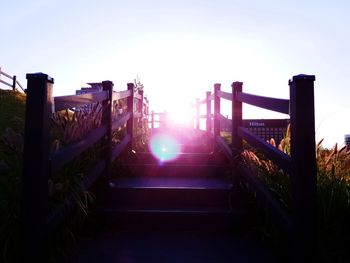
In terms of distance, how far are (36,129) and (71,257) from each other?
3.57ft

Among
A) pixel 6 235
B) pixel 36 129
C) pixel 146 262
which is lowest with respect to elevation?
pixel 146 262

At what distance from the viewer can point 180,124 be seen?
16469 millimetres

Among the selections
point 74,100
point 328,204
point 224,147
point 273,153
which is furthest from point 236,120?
point 74,100

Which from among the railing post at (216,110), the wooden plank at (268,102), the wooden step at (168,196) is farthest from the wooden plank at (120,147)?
the wooden plank at (268,102)

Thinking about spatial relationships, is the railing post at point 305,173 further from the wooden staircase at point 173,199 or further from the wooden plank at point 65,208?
the wooden plank at point 65,208

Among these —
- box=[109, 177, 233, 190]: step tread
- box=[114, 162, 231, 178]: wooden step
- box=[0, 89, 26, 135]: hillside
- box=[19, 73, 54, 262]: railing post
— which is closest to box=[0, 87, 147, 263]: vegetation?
box=[19, 73, 54, 262]: railing post

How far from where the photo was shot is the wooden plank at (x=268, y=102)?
285cm

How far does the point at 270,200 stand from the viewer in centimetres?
299

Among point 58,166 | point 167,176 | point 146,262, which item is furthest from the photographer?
point 167,176

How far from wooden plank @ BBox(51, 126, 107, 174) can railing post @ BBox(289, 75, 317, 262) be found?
1657 mm

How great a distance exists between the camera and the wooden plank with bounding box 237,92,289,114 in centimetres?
285

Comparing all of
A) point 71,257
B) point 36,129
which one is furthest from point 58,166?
point 71,257

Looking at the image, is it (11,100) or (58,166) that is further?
(11,100)

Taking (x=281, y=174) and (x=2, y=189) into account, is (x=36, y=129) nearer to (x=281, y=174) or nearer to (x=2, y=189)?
(x=2, y=189)
